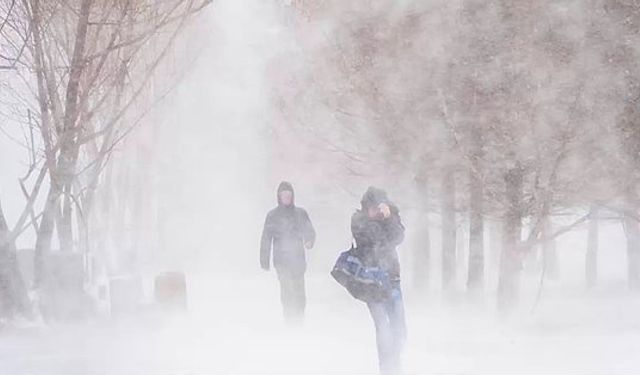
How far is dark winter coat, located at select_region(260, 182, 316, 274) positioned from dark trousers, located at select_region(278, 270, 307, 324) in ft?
0.27

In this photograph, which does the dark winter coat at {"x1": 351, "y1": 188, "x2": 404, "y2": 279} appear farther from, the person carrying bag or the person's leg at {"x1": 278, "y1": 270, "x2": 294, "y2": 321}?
the person's leg at {"x1": 278, "y1": 270, "x2": 294, "y2": 321}

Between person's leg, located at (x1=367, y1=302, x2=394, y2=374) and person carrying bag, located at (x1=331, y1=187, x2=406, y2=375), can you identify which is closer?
person carrying bag, located at (x1=331, y1=187, x2=406, y2=375)

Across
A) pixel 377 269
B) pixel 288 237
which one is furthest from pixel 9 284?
pixel 377 269

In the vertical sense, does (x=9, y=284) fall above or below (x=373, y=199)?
below

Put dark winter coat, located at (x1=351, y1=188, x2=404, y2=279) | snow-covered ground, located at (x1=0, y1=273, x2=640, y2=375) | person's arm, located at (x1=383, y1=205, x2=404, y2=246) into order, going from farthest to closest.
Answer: snow-covered ground, located at (x1=0, y1=273, x2=640, y2=375), person's arm, located at (x1=383, y1=205, x2=404, y2=246), dark winter coat, located at (x1=351, y1=188, x2=404, y2=279)

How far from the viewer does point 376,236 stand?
30.2 ft

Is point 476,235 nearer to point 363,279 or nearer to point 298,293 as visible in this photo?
point 298,293

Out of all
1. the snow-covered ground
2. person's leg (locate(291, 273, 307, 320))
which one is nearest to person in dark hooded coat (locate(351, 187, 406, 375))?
the snow-covered ground

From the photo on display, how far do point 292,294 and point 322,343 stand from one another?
1.41 meters

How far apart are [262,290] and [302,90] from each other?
5381 mm

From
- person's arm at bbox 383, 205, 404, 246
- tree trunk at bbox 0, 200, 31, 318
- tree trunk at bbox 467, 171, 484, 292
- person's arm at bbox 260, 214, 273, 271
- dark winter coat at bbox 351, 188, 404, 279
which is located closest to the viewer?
dark winter coat at bbox 351, 188, 404, 279

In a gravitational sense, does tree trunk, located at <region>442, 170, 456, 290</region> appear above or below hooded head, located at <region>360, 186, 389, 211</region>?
below

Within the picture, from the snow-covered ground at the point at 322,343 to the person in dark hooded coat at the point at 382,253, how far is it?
69 centimetres

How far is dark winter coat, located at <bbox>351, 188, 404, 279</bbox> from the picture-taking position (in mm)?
9195
